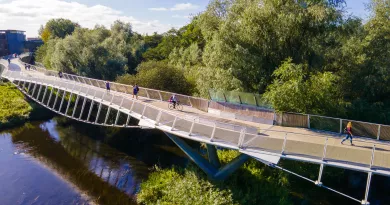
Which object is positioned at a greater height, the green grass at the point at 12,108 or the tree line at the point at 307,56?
the tree line at the point at 307,56

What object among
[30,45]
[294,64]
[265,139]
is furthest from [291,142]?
[30,45]

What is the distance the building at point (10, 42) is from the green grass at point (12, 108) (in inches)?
1930

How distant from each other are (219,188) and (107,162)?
13265mm

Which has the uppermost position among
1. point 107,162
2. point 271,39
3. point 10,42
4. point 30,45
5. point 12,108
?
point 10,42

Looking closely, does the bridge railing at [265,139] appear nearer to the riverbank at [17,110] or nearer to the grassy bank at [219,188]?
the grassy bank at [219,188]

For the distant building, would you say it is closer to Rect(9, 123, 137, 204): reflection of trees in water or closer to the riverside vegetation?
Rect(9, 123, 137, 204): reflection of trees in water

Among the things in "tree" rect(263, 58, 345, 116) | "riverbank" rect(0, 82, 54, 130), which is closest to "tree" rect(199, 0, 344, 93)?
"tree" rect(263, 58, 345, 116)

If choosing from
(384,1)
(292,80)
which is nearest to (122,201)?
(292,80)

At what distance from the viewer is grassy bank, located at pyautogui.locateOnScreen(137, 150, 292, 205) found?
1657 centimetres

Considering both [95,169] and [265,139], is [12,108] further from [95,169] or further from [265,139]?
[265,139]

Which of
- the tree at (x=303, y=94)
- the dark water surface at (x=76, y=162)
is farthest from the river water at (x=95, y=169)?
the tree at (x=303, y=94)

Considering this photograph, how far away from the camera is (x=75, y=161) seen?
26.8m

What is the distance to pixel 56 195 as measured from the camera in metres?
20.5

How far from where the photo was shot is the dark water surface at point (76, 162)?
67.8ft
